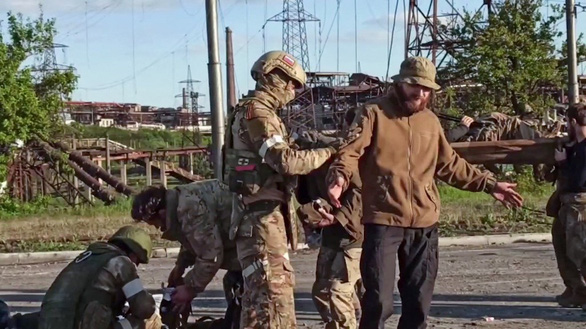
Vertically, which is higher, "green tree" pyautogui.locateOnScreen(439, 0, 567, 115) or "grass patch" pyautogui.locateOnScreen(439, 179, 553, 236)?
"green tree" pyautogui.locateOnScreen(439, 0, 567, 115)

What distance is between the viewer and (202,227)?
6.54 meters

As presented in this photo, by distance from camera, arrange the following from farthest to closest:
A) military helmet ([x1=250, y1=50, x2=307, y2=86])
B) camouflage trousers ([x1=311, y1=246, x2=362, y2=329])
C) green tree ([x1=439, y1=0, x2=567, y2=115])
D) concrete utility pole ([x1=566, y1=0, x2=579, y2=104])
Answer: green tree ([x1=439, y1=0, x2=567, y2=115]), concrete utility pole ([x1=566, y1=0, x2=579, y2=104]), camouflage trousers ([x1=311, y1=246, x2=362, y2=329]), military helmet ([x1=250, y1=50, x2=307, y2=86])

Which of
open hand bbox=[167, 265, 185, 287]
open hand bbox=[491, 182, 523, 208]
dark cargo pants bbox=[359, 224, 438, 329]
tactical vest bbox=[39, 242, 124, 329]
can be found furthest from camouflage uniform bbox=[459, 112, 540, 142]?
tactical vest bbox=[39, 242, 124, 329]

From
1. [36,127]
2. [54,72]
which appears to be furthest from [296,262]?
[54,72]

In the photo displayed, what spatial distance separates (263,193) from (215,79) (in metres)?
6.47

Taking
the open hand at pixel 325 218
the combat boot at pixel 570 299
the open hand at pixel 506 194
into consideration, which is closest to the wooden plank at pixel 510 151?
the combat boot at pixel 570 299

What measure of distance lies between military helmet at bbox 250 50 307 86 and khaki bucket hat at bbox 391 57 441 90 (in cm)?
64

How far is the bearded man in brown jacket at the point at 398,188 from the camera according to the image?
6324 mm

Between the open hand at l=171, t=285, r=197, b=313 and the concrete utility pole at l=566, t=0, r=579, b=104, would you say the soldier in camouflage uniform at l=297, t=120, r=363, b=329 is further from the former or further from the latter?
the concrete utility pole at l=566, t=0, r=579, b=104

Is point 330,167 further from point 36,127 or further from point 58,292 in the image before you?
point 36,127

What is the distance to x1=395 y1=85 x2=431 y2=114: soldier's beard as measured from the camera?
6387mm

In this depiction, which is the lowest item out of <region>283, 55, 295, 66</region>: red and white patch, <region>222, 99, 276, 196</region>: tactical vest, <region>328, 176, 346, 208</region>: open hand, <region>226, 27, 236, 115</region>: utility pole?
<region>328, 176, 346, 208</region>: open hand

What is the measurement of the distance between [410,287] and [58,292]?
2.26 metres

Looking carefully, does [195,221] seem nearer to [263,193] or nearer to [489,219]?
[263,193]
